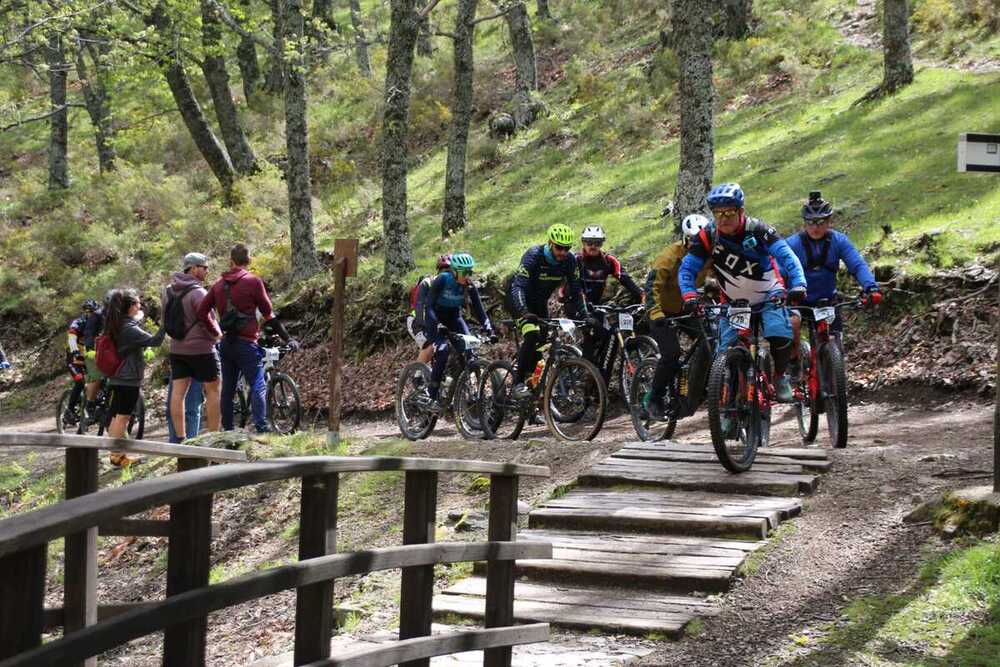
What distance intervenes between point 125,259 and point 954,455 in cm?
2384

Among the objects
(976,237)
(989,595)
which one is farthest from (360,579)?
(976,237)

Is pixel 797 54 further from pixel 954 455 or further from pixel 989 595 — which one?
pixel 989 595

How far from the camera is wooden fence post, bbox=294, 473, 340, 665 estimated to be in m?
3.95

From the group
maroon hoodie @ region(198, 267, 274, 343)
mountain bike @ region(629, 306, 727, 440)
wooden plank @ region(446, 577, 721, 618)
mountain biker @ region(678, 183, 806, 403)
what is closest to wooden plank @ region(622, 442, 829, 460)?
mountain bike @ region(629, 306, 727, 440)

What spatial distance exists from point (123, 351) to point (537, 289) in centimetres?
530

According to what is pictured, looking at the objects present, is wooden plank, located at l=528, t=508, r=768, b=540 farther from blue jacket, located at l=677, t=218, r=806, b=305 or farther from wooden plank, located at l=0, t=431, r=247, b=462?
wooden plank, located at l=0, t=431, r=247, b=462

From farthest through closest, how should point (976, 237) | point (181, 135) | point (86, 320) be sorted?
point (181, 135), point (86, 320), point (976, 237)

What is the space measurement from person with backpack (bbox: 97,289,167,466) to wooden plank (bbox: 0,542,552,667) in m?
10.5

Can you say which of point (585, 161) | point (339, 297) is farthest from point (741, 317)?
point (585, 161)

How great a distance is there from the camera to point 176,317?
13.8 m

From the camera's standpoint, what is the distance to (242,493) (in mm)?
12156

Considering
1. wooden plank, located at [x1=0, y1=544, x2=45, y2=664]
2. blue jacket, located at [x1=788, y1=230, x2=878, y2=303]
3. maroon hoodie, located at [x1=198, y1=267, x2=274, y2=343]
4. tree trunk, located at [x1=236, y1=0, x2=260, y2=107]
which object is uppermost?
tree trunk, located at [x1=236, y1=0, x2=260, y2=107]

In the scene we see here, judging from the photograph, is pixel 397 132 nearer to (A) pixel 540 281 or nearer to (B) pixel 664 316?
(A) pixel 540 281

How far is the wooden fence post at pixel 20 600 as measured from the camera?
264 centimetres
